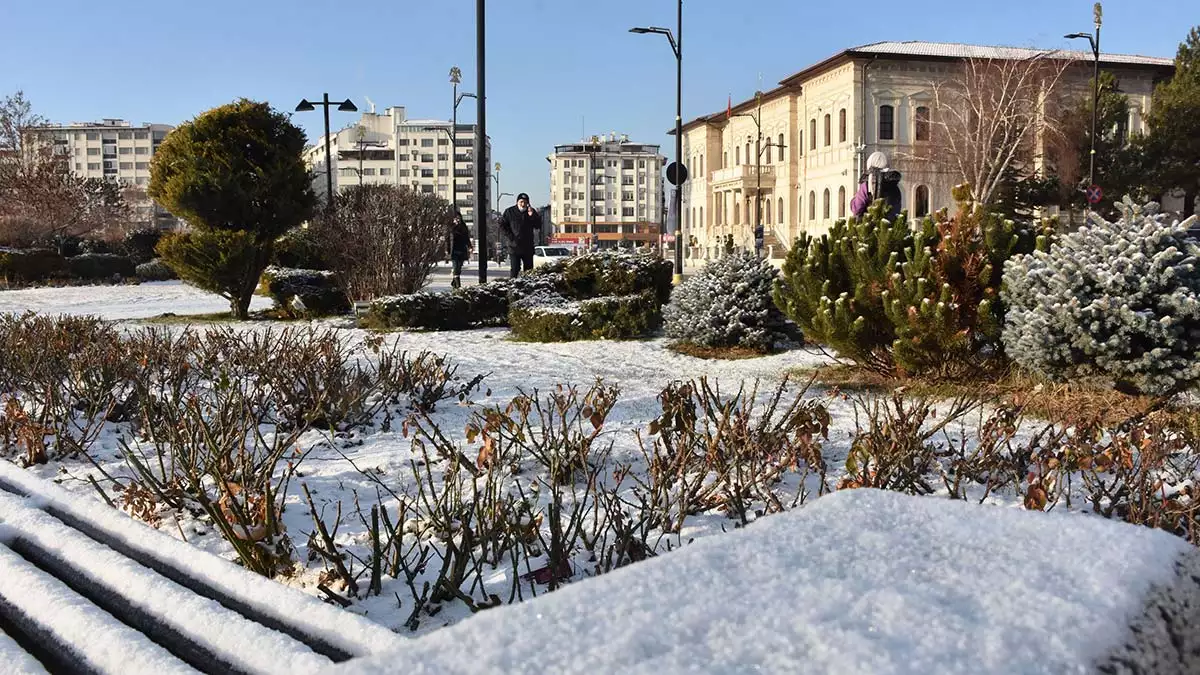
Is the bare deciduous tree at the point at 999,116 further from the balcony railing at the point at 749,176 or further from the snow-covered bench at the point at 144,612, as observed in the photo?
the snow-covered bench at the point at 144,612

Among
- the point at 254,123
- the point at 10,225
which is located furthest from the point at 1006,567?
the point at 10,225

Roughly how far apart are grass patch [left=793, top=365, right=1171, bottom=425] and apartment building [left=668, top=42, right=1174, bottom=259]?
38.4 metres

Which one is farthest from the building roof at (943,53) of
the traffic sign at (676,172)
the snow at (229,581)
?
the snow at (229,581)

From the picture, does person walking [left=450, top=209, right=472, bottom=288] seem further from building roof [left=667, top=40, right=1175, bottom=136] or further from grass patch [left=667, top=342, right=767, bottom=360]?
building roof [left=667, top=40, right=1175, bottom=136]

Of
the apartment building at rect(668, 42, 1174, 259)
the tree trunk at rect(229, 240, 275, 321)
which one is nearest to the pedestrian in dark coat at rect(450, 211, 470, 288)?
the tree trunk at rect(229, 240, 275, 321)

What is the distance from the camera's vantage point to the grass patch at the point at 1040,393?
19.2 feet

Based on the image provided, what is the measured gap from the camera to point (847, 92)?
5119cm

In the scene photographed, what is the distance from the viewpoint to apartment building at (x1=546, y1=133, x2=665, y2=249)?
136 m

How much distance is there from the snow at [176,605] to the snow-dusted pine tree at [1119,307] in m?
5.46

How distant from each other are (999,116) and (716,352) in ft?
96.1

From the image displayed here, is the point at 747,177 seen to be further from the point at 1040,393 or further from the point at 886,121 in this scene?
the point at 1040,393

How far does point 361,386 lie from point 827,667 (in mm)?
5350

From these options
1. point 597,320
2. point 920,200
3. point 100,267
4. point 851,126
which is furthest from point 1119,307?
point 851,126

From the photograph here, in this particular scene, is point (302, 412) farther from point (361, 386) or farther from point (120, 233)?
point (120, 233)
